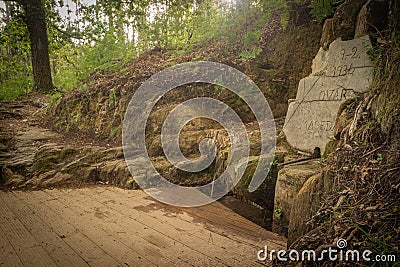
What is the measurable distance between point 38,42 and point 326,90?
9.97 m

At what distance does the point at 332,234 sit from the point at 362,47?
2.22 metres

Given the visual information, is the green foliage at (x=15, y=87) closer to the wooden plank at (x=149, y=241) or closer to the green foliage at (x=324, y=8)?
the wooden plank at (x=149, y=241)

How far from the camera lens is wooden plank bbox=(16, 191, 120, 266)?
1.94 m

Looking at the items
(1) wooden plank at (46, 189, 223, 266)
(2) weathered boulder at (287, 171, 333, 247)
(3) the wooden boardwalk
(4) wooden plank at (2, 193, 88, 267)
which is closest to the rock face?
(2) weathered boulder at (287, 171, 333, 247)

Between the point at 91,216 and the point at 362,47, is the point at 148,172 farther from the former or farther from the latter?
the point at 362,47

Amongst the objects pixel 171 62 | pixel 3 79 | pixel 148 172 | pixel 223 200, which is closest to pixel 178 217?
pixel 223 200

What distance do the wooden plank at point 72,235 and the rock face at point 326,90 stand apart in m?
2.61

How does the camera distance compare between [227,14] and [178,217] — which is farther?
[227,14]

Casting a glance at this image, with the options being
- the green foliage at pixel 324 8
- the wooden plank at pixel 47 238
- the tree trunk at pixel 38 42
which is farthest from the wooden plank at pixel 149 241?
the tree trunk at pixel 38 42

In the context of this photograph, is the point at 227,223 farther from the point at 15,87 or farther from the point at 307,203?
the point at 15,87

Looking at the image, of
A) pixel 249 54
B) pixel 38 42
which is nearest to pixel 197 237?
pixel 249 54

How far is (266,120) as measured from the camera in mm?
4965

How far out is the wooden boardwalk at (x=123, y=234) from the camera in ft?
6.43

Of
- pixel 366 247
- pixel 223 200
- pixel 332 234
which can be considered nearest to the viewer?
pixel 366 247
